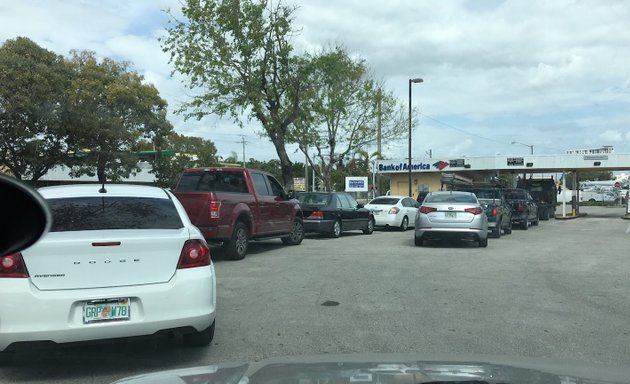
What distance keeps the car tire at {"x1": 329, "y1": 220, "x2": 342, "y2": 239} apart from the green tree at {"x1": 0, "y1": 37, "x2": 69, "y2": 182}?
1099 centimetres

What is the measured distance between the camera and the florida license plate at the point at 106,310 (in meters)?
4.62

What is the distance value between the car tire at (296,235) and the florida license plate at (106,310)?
1059 cm

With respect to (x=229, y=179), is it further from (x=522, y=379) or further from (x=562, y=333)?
(x=522, y=379)

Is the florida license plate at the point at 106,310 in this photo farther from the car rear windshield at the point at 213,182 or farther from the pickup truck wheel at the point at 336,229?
the pickup truck wheel at the point at 336,229

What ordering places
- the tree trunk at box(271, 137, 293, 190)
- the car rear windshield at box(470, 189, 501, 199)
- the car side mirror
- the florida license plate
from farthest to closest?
the tree trunk at box(271, 137, 293, 190) < the car rear windshield at box(470, 189, 501, 199) < the florida license plate < the car side mirror

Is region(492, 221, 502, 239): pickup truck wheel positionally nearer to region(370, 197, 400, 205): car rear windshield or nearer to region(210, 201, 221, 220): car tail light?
region(370, 197, 400, 205): car rear windshield

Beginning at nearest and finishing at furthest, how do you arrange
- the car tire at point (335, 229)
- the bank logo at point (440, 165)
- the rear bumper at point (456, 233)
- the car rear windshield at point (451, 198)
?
the rear bumper at point (456, 233)
the car rear windshield at point (451, 198)
the car tire at point (335, 229)
the bank logo at point (440, 165)

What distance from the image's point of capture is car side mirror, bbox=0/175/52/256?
2561mm

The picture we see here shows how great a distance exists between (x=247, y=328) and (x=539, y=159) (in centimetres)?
3520

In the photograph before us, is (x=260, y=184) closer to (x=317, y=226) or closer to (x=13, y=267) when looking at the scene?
(x=317, y=226)

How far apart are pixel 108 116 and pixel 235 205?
58.9ft

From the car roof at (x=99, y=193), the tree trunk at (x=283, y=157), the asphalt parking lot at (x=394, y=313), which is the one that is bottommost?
the asphalt parking lot at (x=394, y=313)

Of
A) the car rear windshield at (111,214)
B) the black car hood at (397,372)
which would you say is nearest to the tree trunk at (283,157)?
the car rear windshield at (111,214)

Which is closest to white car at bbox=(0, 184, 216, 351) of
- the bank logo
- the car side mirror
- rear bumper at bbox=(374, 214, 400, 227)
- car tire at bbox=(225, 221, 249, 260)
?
the car side mirror
